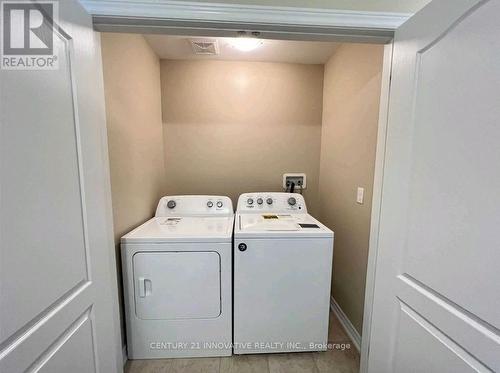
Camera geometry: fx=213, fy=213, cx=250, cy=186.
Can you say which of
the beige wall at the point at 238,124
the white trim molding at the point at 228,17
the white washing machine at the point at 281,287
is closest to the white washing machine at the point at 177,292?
the white washing machine at the point at 281,287

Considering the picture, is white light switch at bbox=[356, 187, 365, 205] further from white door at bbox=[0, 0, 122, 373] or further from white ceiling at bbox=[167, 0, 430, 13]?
white door at bbox=[0, 0, 122, 373]

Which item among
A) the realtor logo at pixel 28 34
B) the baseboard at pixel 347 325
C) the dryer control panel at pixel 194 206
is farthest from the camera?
the dryer control panel at pixel 194 206

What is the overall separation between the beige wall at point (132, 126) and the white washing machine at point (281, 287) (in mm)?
876

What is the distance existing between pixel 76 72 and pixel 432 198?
1.41 m

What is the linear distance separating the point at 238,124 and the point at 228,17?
1470 millimetres

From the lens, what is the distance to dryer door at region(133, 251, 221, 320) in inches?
57.8

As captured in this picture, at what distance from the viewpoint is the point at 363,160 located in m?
1.65

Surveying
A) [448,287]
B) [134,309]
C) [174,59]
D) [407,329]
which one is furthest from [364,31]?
[134,309]

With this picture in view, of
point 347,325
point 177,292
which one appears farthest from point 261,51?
point 347,325

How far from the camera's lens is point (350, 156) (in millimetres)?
1845

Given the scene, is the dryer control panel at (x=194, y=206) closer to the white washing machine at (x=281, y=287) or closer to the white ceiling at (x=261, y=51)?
the white washing machine at (x=281, y=287)

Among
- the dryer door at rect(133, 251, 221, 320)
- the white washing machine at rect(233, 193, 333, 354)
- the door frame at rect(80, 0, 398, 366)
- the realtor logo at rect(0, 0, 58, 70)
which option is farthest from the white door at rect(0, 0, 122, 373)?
the white washing machine at rect(233, 193, 333, 354)

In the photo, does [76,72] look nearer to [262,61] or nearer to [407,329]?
[407,329]

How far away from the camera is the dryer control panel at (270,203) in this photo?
2.17m
